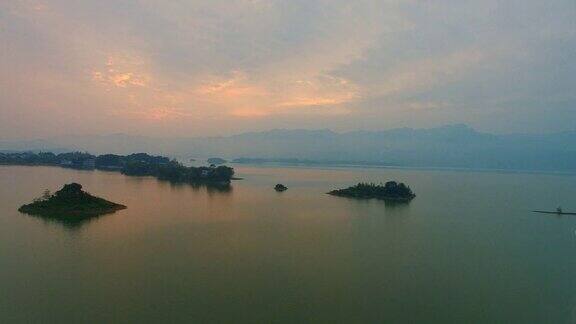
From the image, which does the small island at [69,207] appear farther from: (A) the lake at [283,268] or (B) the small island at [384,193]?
(B) the small island at [384,193]

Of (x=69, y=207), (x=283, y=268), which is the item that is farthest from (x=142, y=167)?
(x=283, y=268)

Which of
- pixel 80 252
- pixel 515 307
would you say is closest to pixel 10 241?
pixel 80 252

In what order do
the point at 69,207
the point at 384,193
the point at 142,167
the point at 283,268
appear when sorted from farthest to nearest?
the point at 142,167 < the point at 384,193 < the point at 69,207 < the point at 283,268

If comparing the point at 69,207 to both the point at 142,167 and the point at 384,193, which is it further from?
the point at 142,167

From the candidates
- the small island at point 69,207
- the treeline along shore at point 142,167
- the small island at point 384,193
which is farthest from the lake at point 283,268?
the treeline along shore at point 142,167

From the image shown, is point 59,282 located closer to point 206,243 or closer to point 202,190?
point 206,243

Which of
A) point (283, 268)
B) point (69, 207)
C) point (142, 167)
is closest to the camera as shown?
point (283, 268)
